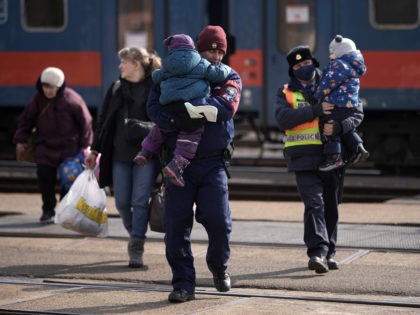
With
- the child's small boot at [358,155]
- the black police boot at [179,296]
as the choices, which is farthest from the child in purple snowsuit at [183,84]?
the child's small boot at [358,155]

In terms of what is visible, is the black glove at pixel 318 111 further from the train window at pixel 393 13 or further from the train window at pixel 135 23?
the train window at pixel 135 23

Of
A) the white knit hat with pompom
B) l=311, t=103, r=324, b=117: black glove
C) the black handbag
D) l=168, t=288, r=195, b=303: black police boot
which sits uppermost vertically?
the white knit hat with pompom

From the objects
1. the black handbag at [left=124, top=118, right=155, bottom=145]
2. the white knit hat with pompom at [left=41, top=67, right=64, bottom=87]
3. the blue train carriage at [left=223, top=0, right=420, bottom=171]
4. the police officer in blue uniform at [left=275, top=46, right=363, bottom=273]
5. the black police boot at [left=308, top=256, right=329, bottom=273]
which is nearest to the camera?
the black police boot at [left=308, top=256, right=329, bottom=273]

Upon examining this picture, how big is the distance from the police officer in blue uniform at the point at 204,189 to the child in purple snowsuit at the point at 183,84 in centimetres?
6

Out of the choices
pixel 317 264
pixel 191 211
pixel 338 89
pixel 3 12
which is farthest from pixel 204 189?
pixel 3 12

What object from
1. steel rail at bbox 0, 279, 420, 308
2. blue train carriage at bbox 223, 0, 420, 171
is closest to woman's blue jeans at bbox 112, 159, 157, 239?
steel rail at bbox 0, 279, 420, 308

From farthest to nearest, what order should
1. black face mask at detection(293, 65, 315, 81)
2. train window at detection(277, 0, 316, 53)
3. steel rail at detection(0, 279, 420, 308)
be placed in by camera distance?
train window at detection(277, 0, 316, 53) → black face mask at detection(293, 65, 315, 81) → steel rail at detection(0, 279, 420, 308)

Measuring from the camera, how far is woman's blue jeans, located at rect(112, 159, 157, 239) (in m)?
8.47

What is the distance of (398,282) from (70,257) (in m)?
2.73

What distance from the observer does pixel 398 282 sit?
7633 mm

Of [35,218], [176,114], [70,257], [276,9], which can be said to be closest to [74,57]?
[276,9]

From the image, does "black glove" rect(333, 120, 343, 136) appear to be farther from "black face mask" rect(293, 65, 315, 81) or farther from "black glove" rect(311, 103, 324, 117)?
"black face mask" rect(293, 65, 315, 81)

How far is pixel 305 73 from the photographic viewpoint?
8203 millimetres

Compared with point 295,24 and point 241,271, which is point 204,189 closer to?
point 241,271
